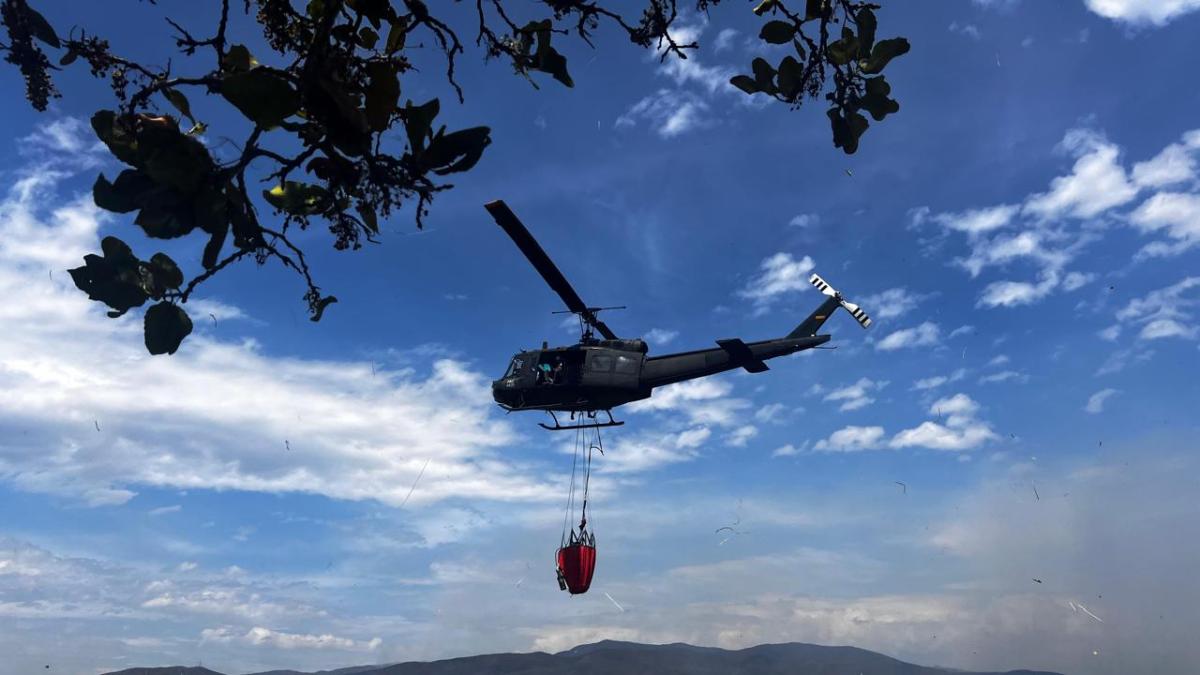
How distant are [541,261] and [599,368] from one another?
5.13 meters

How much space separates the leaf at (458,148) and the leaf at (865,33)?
125 inches

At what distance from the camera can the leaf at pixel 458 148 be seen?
3.76 meters

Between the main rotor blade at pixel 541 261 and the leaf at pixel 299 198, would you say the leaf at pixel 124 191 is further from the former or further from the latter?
the main rotor blade at pixel 541 261

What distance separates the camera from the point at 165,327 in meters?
Answer: 4.16

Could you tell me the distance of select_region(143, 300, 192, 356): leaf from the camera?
4.12 metres

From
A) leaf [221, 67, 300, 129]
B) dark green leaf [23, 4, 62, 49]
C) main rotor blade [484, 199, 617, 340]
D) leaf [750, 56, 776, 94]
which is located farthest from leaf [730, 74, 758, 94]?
main rotor blade [484, 199, 617, 340]

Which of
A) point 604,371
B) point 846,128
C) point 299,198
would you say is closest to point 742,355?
point 604,371

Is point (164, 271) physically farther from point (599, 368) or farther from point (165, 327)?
point (599, 368)

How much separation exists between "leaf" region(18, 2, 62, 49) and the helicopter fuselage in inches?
1123

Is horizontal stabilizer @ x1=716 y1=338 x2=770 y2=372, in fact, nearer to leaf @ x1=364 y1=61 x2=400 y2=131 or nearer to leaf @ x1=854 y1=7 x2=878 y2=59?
leaf @ x1=854 y1=7 x2=878 y2=59

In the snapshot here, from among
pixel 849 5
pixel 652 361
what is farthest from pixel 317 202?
pixel 652 361

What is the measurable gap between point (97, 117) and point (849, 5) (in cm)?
505

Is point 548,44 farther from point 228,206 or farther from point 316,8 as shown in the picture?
point 228,206

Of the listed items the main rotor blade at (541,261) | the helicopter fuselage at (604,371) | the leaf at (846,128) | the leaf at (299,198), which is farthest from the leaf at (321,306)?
the helicopter fuselage at (604,371)
